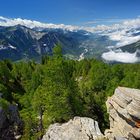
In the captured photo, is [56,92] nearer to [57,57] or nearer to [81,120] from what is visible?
[57,57]

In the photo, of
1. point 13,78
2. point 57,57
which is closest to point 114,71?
point 13,78

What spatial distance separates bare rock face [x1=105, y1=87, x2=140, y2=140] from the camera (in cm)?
4078

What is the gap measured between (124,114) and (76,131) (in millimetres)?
8457

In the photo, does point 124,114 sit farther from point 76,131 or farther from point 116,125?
point 76,131

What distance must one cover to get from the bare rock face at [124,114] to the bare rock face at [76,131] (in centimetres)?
218

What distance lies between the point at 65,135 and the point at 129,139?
1186cm

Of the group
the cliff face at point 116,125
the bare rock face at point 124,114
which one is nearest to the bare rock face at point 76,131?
the cliff face at point 116,125

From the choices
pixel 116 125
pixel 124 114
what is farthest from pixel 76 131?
pixel 124 114

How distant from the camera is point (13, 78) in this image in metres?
140

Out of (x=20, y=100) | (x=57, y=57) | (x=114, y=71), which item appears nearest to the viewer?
(x=57, y=57)

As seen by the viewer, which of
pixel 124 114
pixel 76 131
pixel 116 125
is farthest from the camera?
pixel 116 125

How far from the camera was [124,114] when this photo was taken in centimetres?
4438

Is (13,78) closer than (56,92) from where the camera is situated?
No

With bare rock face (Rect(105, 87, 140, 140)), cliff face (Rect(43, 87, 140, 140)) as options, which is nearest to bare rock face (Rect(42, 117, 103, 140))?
cliff face (Rect(43, 87, 140, 140))
